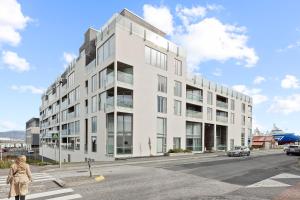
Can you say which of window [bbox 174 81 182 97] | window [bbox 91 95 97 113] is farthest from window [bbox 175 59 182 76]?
window [bbox 91 95 97 113]

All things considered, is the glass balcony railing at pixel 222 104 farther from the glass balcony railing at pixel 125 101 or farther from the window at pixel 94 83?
the glass balcony railing at pixel 125 101

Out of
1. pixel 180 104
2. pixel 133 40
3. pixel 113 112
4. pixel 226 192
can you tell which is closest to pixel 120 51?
pixel 133 40

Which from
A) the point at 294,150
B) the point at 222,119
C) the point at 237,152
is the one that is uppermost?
the point at 222,119

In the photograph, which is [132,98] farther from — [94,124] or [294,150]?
[294,150]

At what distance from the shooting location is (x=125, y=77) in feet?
125

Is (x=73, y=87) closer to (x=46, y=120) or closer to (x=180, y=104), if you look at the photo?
(x=180, y=104)

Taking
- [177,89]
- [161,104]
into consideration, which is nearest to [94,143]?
[161,104]

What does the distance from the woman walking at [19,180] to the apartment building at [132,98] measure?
1821 centimetres

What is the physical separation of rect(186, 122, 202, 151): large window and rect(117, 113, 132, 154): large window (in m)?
15.2

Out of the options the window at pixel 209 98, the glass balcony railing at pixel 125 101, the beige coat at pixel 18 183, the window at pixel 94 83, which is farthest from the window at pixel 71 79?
the beige coat at pixel 18 183

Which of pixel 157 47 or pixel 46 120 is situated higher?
pixel 157 47

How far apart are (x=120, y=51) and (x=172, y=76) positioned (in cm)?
1129

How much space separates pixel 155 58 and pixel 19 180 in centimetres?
3479

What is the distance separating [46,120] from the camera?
9350 cm
